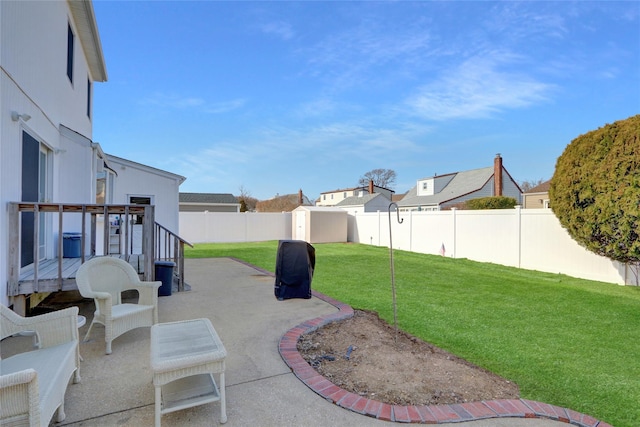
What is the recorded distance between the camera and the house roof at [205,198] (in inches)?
1160

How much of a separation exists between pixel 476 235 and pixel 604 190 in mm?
4935

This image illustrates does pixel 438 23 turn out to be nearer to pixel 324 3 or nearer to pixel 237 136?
pixel 324 3

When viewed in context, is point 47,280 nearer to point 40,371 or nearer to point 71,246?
point 71,246

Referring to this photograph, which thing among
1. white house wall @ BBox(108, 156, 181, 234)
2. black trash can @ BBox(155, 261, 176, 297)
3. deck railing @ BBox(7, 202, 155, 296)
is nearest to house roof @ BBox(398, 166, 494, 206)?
white house wall @ BBox(108, 156, 181, 234)

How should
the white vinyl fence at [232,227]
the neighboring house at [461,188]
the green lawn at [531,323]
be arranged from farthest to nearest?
the neighboring house at [461,188] → the white vinyl fence at [232,227] → the green lawn at [531,323]

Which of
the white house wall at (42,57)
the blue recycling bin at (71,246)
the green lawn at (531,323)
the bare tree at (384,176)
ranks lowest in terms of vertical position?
the green lawn at (531,323)

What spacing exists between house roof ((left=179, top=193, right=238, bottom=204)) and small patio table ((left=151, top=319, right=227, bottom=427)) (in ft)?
92.5

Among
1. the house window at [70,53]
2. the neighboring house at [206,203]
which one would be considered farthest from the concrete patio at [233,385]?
the neighboring house at [206,203]

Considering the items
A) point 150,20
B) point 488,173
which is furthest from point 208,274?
point 488,173

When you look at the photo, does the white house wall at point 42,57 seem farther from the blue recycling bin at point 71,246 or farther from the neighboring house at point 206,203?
the neighboring house at point 206,203

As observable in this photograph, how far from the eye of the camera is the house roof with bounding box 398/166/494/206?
80.5 feet

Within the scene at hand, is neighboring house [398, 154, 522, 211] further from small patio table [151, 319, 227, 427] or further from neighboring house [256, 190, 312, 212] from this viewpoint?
small patio table [151, 319, 227, 427]

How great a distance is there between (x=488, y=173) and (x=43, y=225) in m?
26.4

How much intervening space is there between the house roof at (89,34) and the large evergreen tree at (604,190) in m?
11.8
